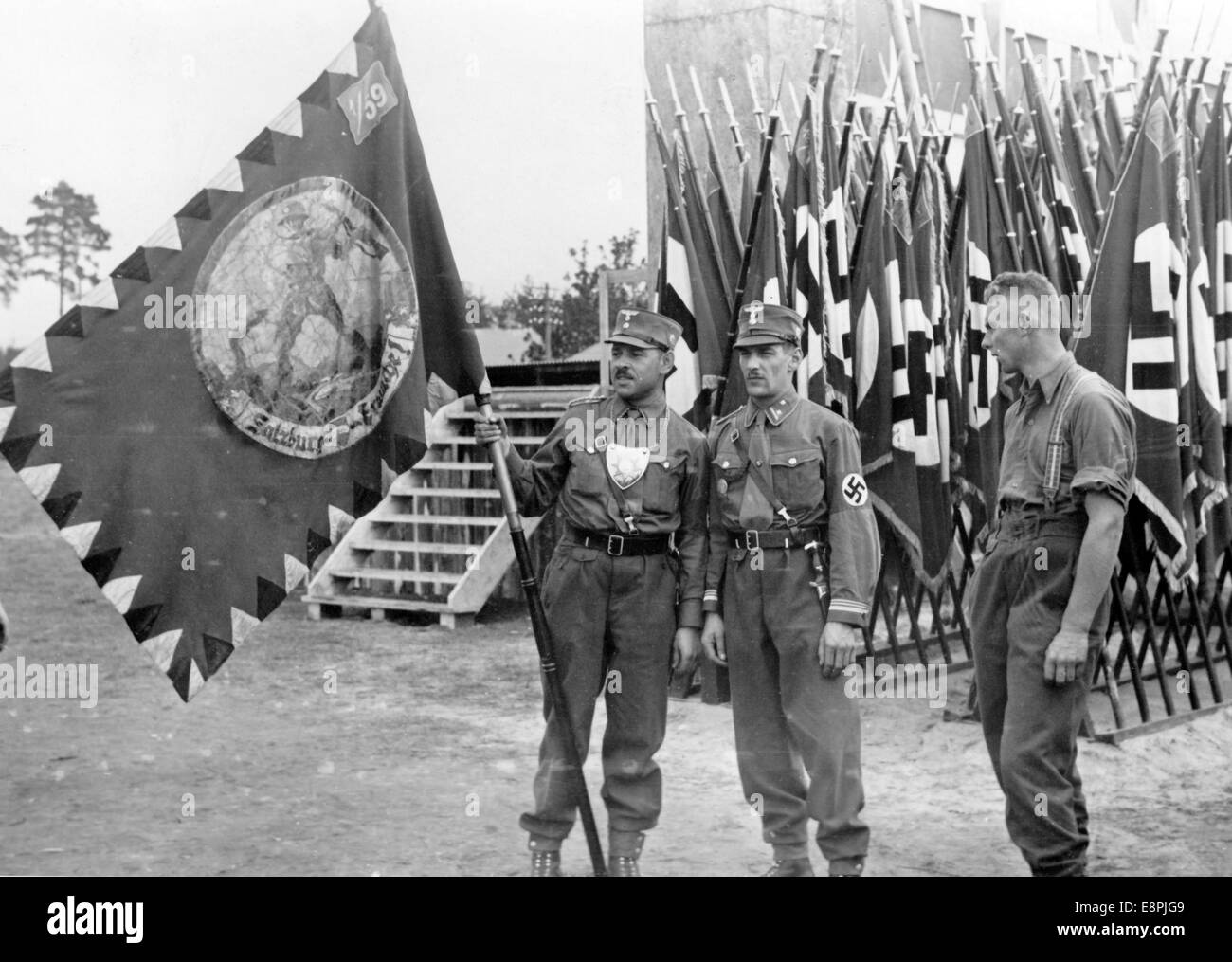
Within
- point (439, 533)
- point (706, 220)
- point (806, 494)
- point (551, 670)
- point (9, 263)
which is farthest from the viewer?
point (439, 533)

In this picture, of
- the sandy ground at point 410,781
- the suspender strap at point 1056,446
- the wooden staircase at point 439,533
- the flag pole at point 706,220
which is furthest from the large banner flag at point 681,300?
the wooden staircase at point 439,533

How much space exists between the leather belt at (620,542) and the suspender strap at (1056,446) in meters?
1.23

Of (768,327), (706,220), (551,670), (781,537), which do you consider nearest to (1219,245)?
(706,220)

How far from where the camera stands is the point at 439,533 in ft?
33.6

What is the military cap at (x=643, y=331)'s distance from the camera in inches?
189

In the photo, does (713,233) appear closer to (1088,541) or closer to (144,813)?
(1088,541)

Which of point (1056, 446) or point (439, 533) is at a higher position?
point (1056, 446)

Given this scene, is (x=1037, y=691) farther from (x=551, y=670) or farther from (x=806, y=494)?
(x=551, y=670)

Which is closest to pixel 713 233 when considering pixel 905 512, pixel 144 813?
pixel 905 512

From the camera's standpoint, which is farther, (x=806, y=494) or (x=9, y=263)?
(x=9, y=263)

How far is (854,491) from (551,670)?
1.13 m
